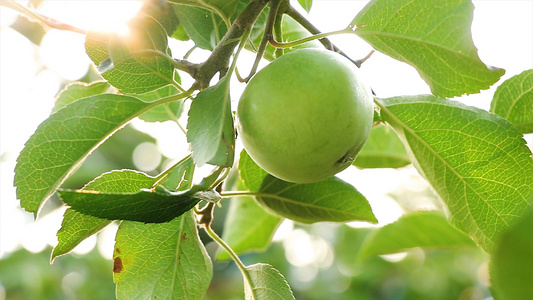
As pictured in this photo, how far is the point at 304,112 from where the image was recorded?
0.69 metres

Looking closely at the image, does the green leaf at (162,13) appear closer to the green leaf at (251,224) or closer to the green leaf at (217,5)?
the green leaf at (217,5)

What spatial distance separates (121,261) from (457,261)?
3.10 metres

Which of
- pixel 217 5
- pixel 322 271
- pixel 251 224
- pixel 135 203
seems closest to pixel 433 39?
pixel 217 5

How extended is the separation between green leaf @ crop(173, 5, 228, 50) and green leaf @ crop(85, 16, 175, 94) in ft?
0.41

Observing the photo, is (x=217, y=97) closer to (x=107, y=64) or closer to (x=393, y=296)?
(x=107, y=64)

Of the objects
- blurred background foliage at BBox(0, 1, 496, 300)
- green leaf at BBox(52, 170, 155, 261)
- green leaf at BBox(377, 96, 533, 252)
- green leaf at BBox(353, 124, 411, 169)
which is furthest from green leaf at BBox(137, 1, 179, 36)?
blurred background foliage at BBox(0, 1, 496, 300)

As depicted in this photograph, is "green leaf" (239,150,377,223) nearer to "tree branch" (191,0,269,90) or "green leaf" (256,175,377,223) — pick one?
"green leaf" (256,175,377,223)

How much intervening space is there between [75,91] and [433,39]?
69cm

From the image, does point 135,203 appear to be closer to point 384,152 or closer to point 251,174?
point 251,174

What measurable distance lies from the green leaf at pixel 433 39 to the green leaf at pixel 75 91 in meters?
0.56

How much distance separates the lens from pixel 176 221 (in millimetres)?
921

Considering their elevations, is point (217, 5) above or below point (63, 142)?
above

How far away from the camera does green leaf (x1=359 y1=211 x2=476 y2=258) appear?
136 centimetres

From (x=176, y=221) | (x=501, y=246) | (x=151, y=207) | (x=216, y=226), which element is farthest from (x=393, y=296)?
(x=501, y=246)
